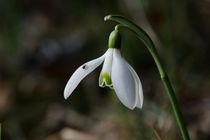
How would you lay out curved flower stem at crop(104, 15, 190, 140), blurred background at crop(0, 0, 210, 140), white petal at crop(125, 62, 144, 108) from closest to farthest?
curved flower stem at crop(104, 15, 190, 140)
white petal at crop(125, 62, 144, 108)
blurred background at crop(0, 0, 210, 140)

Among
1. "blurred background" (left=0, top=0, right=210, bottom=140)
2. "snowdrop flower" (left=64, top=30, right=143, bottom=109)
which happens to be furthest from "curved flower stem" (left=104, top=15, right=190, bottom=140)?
"blurred background" (left=0, top=0, right=210, bottom=140)

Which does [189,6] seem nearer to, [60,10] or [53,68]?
[53,68]

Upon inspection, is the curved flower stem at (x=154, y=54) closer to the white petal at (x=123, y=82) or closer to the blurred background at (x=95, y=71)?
the white petal at (x=123, y=82)

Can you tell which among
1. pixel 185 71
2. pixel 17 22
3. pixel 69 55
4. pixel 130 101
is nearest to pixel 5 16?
pixel 17 22

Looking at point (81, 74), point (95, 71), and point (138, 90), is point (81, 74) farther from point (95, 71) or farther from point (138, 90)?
point (95, 71)

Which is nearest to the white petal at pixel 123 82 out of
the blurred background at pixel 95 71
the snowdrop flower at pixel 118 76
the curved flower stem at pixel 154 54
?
the snowdrop flower at pixel 118 76

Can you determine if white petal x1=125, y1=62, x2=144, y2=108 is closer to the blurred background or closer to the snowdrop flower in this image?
the snowdrop flower
